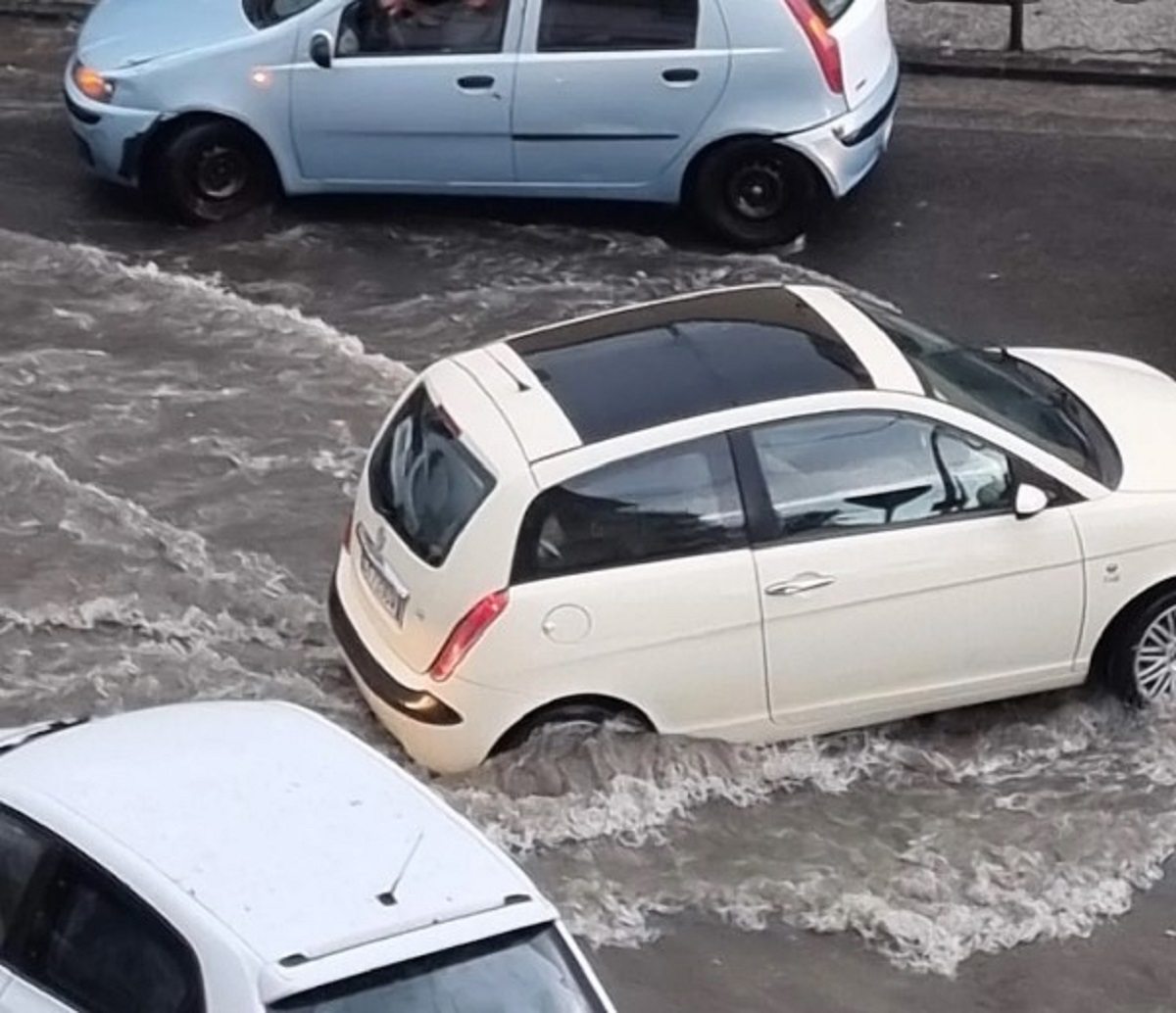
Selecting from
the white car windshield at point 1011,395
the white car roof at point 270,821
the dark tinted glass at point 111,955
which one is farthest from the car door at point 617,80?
the dark tinted glass at point 111,955

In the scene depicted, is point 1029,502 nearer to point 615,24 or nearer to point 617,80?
point 617,80

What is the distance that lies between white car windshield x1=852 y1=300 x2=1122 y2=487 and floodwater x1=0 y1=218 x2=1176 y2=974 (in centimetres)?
100

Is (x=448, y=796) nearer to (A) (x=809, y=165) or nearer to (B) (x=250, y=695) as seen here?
(B) (x=250, y=695)

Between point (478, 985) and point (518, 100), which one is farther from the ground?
point (518, 100)

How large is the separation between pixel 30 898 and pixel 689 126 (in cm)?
808

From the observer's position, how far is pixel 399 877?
619cm

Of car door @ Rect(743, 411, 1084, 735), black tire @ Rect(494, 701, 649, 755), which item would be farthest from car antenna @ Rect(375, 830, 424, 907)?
car door @ Rect(743, 411, 1084, 735)

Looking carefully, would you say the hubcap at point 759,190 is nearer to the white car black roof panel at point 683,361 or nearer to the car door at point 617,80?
the car door at point 617,80

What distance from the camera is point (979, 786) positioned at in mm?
9430

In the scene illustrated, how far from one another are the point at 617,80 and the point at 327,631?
4313 millimetres

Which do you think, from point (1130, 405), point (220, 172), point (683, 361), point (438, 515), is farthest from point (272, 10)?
point (1130, 405)

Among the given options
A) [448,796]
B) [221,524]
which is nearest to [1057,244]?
[221,524]

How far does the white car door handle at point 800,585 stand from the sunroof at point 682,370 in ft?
2.19

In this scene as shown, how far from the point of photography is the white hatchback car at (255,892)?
5914mm
